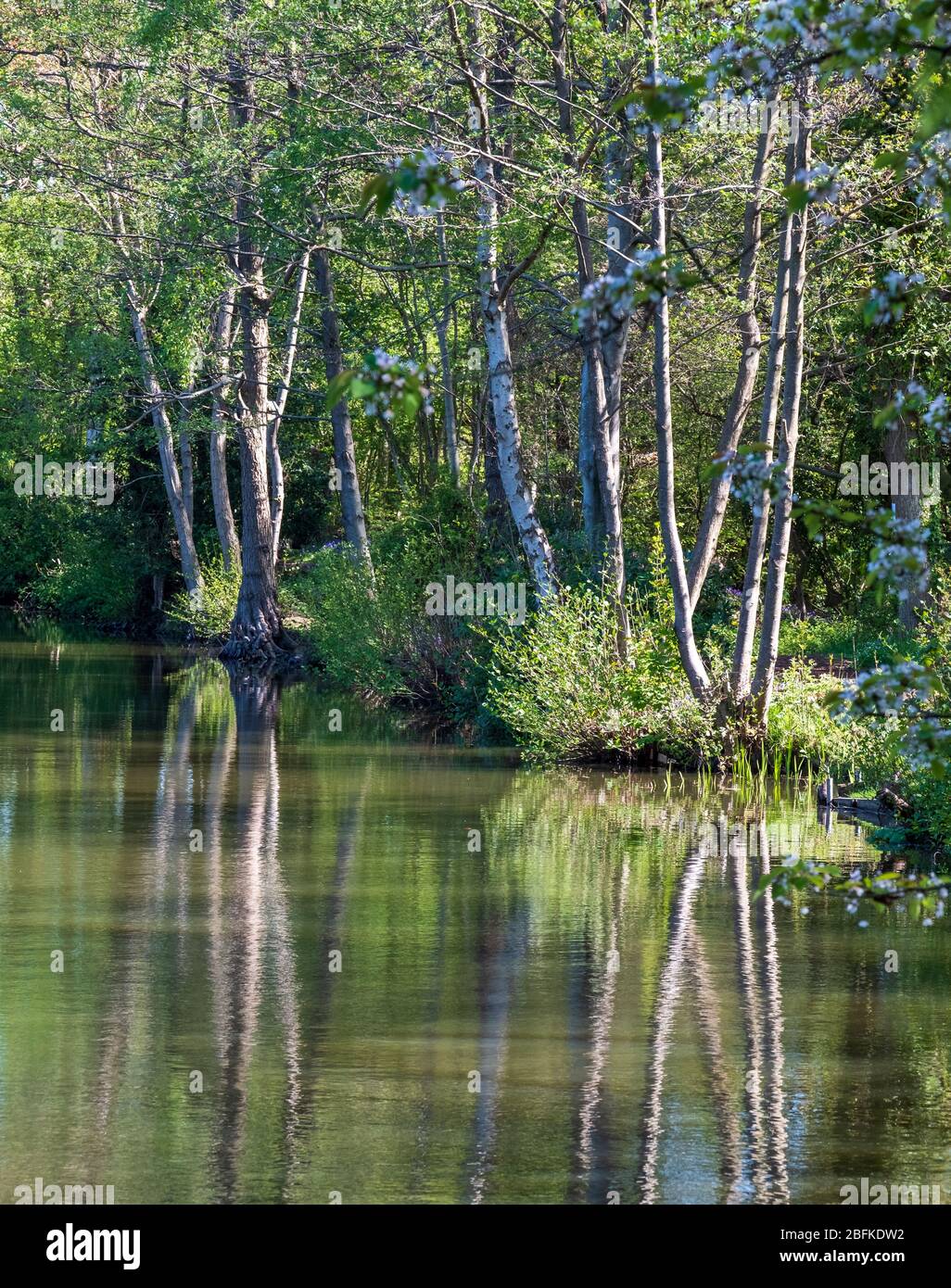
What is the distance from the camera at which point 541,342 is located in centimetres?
3222

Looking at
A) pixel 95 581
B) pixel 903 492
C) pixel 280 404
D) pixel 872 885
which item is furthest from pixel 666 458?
pixel 95 581

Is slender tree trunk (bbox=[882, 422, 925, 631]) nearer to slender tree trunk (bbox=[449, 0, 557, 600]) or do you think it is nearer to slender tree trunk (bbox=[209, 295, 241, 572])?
slender tree trunk (bbox=[449, 0, 557, 600])

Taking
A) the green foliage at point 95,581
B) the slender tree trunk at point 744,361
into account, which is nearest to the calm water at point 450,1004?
the slender tree trunk at point 744,361

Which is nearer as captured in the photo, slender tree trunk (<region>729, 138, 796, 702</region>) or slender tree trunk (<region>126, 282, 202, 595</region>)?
slender tree trunk (<region>729, 138, 796, 702</region>)

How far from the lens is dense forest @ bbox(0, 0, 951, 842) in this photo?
10406 mm

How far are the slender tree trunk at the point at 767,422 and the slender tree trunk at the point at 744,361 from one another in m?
0.30

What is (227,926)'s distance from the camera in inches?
480

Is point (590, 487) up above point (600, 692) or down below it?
above

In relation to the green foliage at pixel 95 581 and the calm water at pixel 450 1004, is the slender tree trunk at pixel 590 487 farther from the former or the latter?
the green foliage at pixel 95 581

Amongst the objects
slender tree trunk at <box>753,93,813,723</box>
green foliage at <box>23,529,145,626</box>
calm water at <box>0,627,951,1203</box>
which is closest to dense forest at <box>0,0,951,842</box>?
slender tree trunk at <box>753,93,813,723</box>

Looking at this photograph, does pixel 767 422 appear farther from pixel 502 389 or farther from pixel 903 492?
pixel 903 492

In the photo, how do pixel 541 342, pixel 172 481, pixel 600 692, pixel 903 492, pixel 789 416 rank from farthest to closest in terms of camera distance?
pixel 172 481, pixel 541 342, pixel 903 492, pixel 600 692, pixel 789 416

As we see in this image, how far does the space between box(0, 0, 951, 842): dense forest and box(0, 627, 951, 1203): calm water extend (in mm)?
2282

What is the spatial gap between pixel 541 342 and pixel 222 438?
1098 cm
